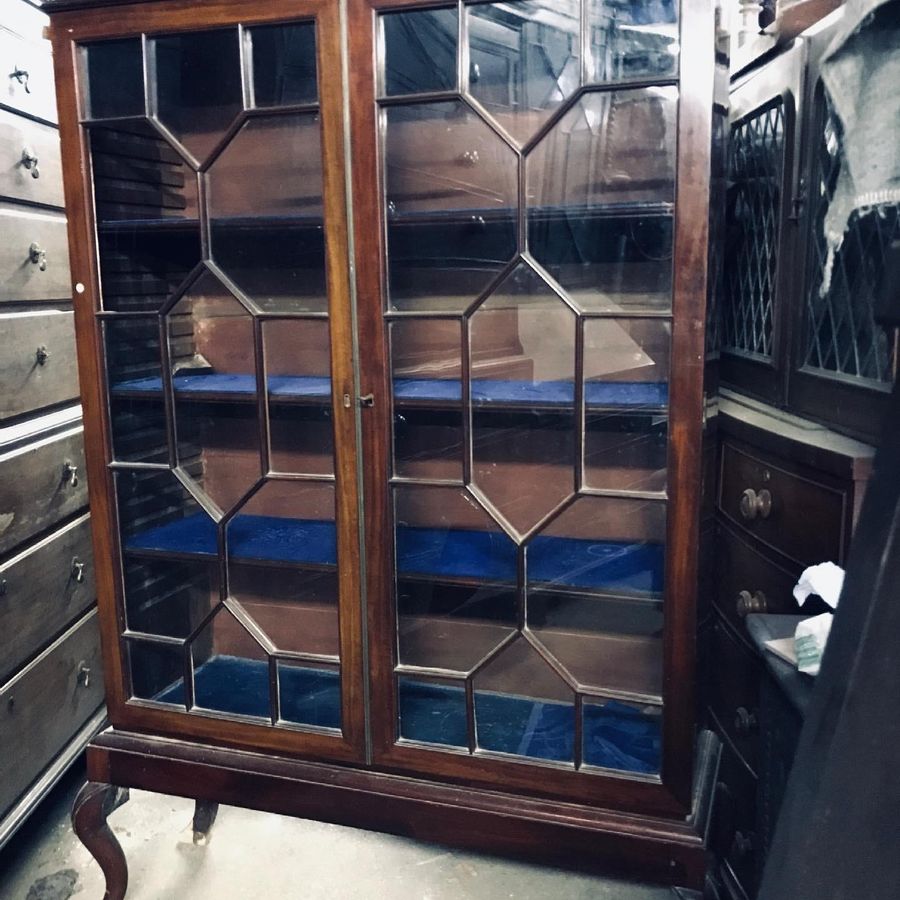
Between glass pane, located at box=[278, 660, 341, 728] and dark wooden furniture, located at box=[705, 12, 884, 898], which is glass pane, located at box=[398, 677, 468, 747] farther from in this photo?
dark wooden furniture, located at box=[705, 12, 884, 898]

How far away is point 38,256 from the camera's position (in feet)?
4.76

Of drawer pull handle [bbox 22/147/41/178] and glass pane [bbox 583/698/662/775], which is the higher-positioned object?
drawer pull handle [bbox 22/147/41/178]

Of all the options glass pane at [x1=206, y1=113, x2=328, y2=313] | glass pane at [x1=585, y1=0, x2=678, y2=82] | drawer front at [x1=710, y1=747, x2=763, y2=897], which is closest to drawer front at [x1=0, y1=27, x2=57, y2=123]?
glass pane at [x1=206, y1=113, x2=328, y2=313]

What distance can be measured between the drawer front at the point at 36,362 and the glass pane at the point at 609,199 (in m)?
0.89

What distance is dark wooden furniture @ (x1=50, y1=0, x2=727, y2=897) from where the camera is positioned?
104 cm

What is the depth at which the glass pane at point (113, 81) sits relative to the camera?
113 centimetres

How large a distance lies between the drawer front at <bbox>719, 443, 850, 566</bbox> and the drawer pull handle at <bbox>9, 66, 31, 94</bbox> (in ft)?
4.19

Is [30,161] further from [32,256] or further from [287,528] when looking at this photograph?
[287,528]

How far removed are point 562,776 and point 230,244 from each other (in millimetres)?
850

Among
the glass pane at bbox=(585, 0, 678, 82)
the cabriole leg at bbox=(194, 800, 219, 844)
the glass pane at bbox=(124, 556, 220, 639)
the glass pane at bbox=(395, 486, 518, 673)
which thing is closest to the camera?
the glass pane at bbox=(585, 0, 678, 82)

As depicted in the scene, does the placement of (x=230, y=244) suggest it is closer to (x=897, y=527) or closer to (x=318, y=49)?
(x=318, y=49)

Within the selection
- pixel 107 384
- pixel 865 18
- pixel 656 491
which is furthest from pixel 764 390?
pixel 107 384

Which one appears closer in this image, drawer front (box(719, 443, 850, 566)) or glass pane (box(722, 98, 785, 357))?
drawer front (box(719, 443, 850, 566))

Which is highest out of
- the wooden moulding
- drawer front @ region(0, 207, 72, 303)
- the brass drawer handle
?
drawer front @ region(0, 207, 72, 303)
